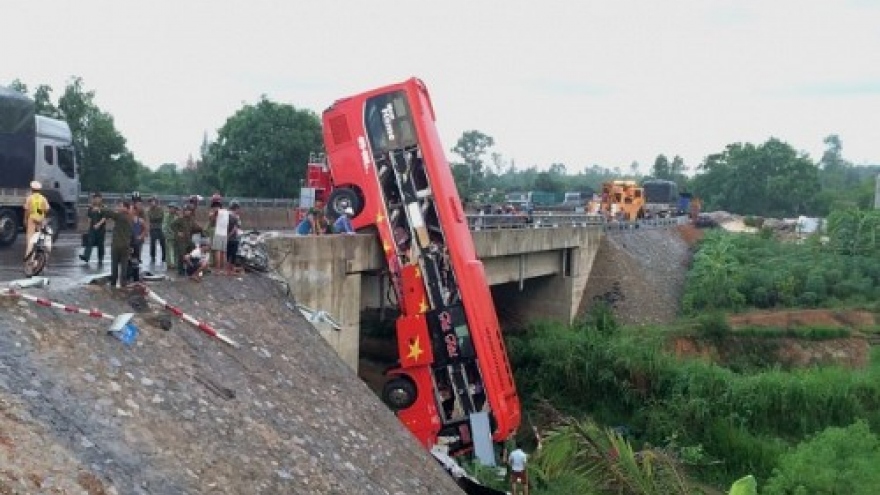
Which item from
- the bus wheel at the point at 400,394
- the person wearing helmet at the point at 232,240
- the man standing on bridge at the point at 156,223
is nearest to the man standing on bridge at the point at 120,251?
the person wearing helmet at the point at 232,240

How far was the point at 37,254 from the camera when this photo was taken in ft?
33.7

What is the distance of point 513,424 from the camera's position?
44.8 ft

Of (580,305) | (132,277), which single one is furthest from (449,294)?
(580,305)

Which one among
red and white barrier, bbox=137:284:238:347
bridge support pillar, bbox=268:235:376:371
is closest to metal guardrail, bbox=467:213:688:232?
bridge support pillar, bbox=268:235:376:371

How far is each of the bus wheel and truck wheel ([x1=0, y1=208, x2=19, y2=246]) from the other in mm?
7416

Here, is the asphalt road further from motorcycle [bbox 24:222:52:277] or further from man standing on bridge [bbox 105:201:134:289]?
man standing on bridge [bbox 105:201:134:289]

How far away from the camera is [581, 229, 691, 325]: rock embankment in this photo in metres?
25.9

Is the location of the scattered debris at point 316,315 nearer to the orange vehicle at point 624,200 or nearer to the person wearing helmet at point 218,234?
the person wearing helmet at point 218,234

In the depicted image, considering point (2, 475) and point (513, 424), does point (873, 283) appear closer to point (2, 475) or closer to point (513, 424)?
point (513, 424)

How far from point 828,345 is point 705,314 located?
346 centimetres

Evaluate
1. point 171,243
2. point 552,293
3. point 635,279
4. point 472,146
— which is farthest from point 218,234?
point 472,146

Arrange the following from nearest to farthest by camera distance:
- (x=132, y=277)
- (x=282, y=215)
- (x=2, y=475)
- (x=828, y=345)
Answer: (x=2, y=475) → (x=132, y=277) → (x=828, y=345) → (x=282, y=215)

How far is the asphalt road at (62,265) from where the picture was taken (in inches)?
425

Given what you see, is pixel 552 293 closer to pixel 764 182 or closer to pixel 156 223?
pixel 156 223
